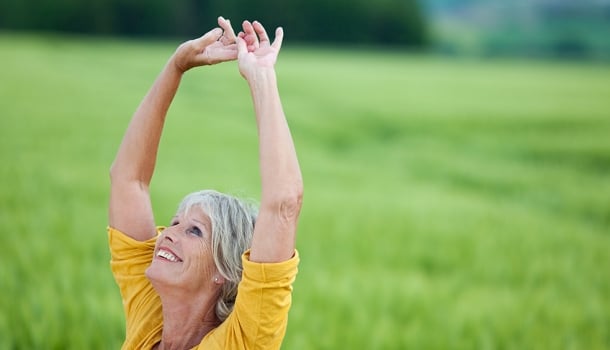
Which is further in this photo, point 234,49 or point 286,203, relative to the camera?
point 234,49

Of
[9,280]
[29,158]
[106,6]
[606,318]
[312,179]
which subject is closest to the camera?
[9,280]

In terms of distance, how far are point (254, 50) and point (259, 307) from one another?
51 cm

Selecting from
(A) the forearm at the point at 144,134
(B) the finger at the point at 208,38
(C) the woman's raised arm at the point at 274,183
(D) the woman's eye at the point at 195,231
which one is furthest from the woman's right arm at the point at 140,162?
(C) the woman's raised arm at the point at 274,183

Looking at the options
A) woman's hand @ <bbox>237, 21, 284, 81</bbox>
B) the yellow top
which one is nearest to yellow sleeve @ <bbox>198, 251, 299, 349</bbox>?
the yellow top

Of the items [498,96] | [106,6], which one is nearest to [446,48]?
[106,6]

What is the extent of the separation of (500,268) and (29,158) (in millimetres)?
3987

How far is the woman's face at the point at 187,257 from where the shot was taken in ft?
5.29

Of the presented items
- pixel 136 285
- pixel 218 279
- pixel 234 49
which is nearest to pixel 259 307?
pixel 218 279

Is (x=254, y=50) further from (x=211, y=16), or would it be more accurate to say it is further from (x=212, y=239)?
(x=211, y=16)

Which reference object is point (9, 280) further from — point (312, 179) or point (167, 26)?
point (167, 26)

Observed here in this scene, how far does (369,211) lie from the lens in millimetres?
5746

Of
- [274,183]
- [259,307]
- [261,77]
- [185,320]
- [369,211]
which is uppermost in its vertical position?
[261,77]

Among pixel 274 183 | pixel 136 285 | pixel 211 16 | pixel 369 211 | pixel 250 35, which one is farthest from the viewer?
pixel 211 16

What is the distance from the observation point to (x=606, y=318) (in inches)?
149
